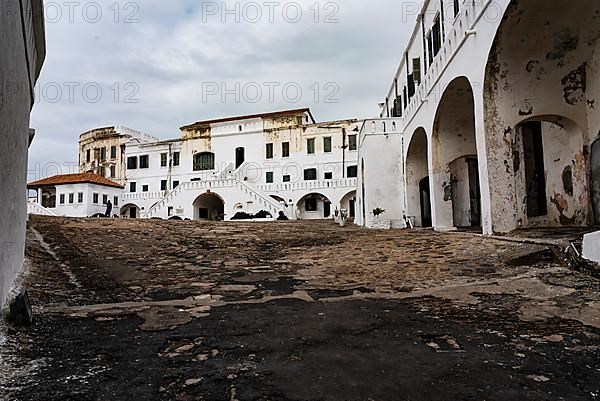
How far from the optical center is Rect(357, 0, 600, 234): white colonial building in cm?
814

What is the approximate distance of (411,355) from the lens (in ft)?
8.23

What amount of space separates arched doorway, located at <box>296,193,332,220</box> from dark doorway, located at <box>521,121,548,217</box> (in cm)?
2639

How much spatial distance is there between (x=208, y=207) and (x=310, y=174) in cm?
971

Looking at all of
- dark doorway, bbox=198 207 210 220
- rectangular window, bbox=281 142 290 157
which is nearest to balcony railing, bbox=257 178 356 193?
rectangular window, bbox=281 142 290 157

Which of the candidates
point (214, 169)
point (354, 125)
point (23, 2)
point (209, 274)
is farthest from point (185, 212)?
point (23, 2)

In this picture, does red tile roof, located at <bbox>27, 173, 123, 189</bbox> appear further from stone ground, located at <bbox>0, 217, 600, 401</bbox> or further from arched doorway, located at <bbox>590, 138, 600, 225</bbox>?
arched doorway, located at <bbox>590, 138, 600, 225</bbox>

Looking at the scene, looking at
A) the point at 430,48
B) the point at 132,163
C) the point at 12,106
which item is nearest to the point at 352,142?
the point at 430,48

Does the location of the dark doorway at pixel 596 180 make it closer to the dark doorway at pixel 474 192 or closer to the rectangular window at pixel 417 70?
the rectangular window at pixel 417 70

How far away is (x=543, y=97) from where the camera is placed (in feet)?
29.3

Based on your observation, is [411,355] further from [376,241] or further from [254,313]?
[376,241]

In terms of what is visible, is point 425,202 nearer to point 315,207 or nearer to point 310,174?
point 315,207

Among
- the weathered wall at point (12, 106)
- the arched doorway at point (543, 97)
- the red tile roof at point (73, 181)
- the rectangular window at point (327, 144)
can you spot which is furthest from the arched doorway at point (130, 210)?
the weathered wall at point (12, 106)

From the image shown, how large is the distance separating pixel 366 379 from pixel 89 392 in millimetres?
1375

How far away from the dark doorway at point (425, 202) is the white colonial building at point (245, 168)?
45.2 feet
